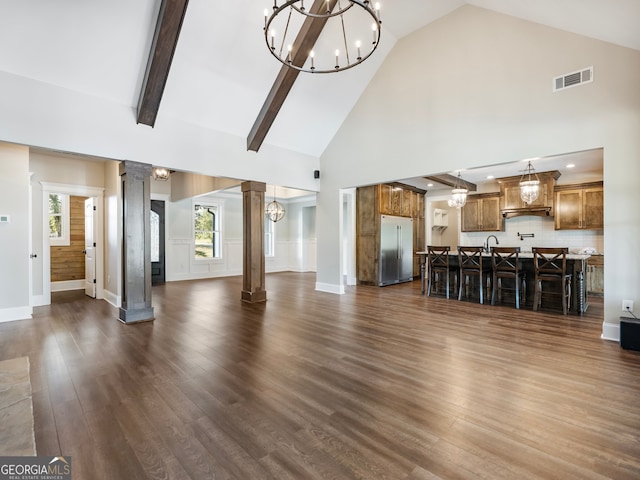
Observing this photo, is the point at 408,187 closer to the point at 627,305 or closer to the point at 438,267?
the point at 438,267

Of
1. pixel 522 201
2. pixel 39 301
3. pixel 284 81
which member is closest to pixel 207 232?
pixel 39 301

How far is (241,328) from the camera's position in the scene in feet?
13.5

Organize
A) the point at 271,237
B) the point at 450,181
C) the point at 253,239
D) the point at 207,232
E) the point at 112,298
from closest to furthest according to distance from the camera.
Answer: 1. the point at 112,298
2. the point at 253,239
3. the point at 450,181
4. the point at 207,232
5. the point at 271,237

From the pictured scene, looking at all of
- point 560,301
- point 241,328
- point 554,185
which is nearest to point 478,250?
point 560,301

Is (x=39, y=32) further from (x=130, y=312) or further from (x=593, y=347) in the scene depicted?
(x=593, y=347)

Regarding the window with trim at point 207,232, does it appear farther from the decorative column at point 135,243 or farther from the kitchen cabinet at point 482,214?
the kitchen cabinet at point 482,214

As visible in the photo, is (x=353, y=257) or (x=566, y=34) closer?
(x=566, y=34)

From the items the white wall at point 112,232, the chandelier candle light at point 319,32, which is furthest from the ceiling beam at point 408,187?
the white wall at point 112,232

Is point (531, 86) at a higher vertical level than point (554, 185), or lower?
higher

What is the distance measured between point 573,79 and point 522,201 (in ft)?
13.2

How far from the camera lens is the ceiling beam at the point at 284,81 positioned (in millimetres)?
4328

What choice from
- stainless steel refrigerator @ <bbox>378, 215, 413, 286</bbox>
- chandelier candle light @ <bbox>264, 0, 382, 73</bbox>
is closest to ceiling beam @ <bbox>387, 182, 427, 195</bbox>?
stainless steel refrigerator @ <bbox>378, 215, 413, 286</bbox>

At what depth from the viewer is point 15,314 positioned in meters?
4.57

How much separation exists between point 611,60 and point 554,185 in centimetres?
418
